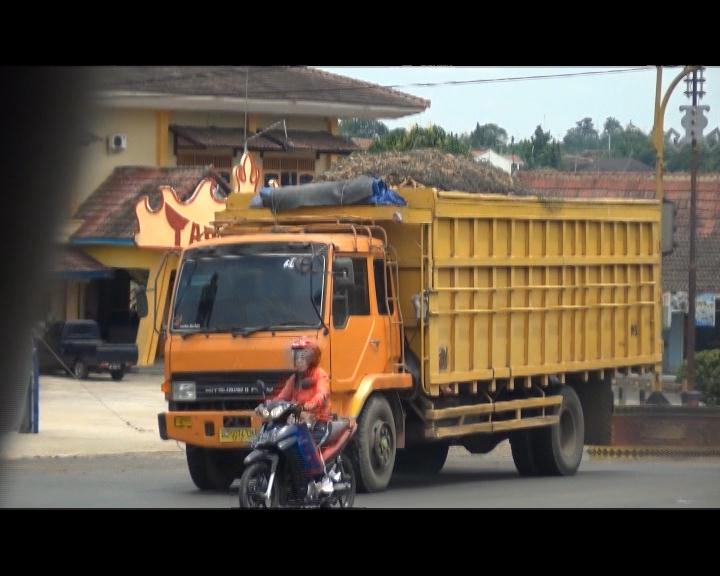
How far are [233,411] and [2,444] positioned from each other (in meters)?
9.41

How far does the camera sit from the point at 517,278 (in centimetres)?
1385

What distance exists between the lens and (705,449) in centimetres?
1730

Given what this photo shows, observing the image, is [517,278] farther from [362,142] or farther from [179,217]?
[362,142]

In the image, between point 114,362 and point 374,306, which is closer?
point 374,306

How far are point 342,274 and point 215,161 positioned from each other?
1825 cm

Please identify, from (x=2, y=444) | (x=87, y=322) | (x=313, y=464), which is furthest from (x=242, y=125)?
(x=2, y=444)

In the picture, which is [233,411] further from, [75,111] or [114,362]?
[114,362]

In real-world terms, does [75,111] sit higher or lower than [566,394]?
higher

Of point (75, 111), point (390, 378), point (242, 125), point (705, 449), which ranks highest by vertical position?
point (242, 125)

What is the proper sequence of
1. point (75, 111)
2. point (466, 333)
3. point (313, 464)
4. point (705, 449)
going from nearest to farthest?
point (75, 111)
point (313, 464)
point (466, 333)
point (705, 449)

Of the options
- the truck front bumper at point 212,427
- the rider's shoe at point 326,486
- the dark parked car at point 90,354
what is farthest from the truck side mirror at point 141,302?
the dark parked car at point 90,354

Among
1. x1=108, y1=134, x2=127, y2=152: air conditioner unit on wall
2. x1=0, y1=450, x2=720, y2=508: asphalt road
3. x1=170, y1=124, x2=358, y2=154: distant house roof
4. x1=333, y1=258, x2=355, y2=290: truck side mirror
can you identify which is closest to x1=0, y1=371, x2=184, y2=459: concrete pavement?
x1=0, y1=450, x2=720, y2=508: asphalt road

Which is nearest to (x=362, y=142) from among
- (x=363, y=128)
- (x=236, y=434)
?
(x=363, y=128)

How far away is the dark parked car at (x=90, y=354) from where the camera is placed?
90.8 feet
